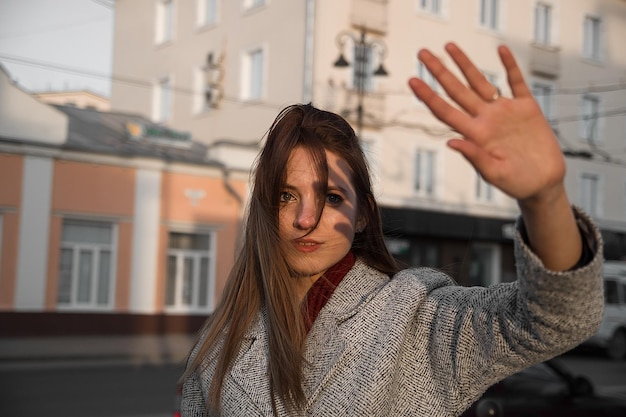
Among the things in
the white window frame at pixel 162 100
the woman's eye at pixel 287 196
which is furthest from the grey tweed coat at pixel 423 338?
the white window frame at pixel 162 100

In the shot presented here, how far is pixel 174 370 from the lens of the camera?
1438 cm

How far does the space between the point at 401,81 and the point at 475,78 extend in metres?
22.3

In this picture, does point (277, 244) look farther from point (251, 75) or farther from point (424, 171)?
point (424, 171)

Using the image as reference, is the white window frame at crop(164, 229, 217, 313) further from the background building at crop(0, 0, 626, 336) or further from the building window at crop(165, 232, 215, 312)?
the background building at crop(0, 0, 626, 336)

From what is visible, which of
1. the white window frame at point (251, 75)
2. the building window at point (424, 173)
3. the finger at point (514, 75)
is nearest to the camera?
the finger at point (514, 75)

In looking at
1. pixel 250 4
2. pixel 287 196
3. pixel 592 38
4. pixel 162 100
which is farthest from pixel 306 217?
pixel 592 38

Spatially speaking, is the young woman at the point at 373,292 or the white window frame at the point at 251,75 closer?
the young woman at the point at 373,292

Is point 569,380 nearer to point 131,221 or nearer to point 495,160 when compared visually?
point 495,160

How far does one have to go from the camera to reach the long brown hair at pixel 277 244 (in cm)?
200

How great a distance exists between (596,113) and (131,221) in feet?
53.7

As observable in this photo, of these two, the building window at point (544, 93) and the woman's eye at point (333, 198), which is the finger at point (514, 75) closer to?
the woman's eye at point (333, 198)

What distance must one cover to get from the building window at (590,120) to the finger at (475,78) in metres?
26.7

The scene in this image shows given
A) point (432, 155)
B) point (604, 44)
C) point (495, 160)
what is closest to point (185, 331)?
point (432, 155)

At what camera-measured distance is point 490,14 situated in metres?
25.3
